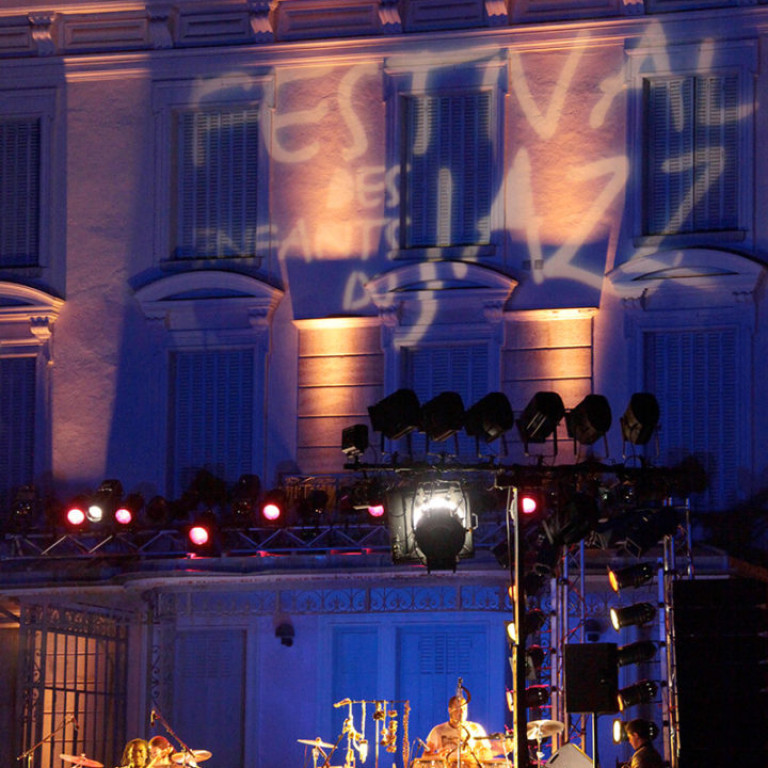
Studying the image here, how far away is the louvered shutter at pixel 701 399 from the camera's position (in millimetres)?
18578

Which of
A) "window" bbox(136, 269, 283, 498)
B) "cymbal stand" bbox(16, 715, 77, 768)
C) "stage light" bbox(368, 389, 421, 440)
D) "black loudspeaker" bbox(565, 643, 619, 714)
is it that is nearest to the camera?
"stage light" bbox(368, 389, 421, 440)

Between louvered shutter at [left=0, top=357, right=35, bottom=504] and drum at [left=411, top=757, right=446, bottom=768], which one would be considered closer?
drum at [left=411, top=757, right=446, bottom=768]

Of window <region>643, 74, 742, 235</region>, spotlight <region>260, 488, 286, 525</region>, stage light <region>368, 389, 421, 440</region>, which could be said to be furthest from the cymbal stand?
window <region>643, 74, 742, 235</region>

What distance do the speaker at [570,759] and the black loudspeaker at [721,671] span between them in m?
0.96

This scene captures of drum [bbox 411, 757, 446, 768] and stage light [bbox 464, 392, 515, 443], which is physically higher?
stage light [bbox 464, 392, 515, 443]

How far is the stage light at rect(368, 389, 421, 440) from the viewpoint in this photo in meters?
12.8

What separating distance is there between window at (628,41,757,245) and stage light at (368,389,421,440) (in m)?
6.75

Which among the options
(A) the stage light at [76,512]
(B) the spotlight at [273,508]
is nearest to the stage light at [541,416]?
(B) the spotlight at [273,508]

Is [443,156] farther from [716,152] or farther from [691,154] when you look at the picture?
[716,152]

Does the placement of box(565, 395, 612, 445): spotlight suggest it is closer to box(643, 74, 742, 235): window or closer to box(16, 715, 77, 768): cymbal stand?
box(643, 74, 742, 235): window

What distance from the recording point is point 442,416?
509 inches

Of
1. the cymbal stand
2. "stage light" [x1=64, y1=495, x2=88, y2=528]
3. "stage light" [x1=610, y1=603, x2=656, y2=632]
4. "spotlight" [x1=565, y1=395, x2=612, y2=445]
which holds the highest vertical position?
"spotlight" [x1=565, y1=395, x2=612, y2=445]

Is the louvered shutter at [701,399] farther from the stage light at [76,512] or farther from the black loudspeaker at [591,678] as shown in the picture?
the stage light at [76,512]

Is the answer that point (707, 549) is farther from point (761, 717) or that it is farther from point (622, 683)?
point (761, 717)
